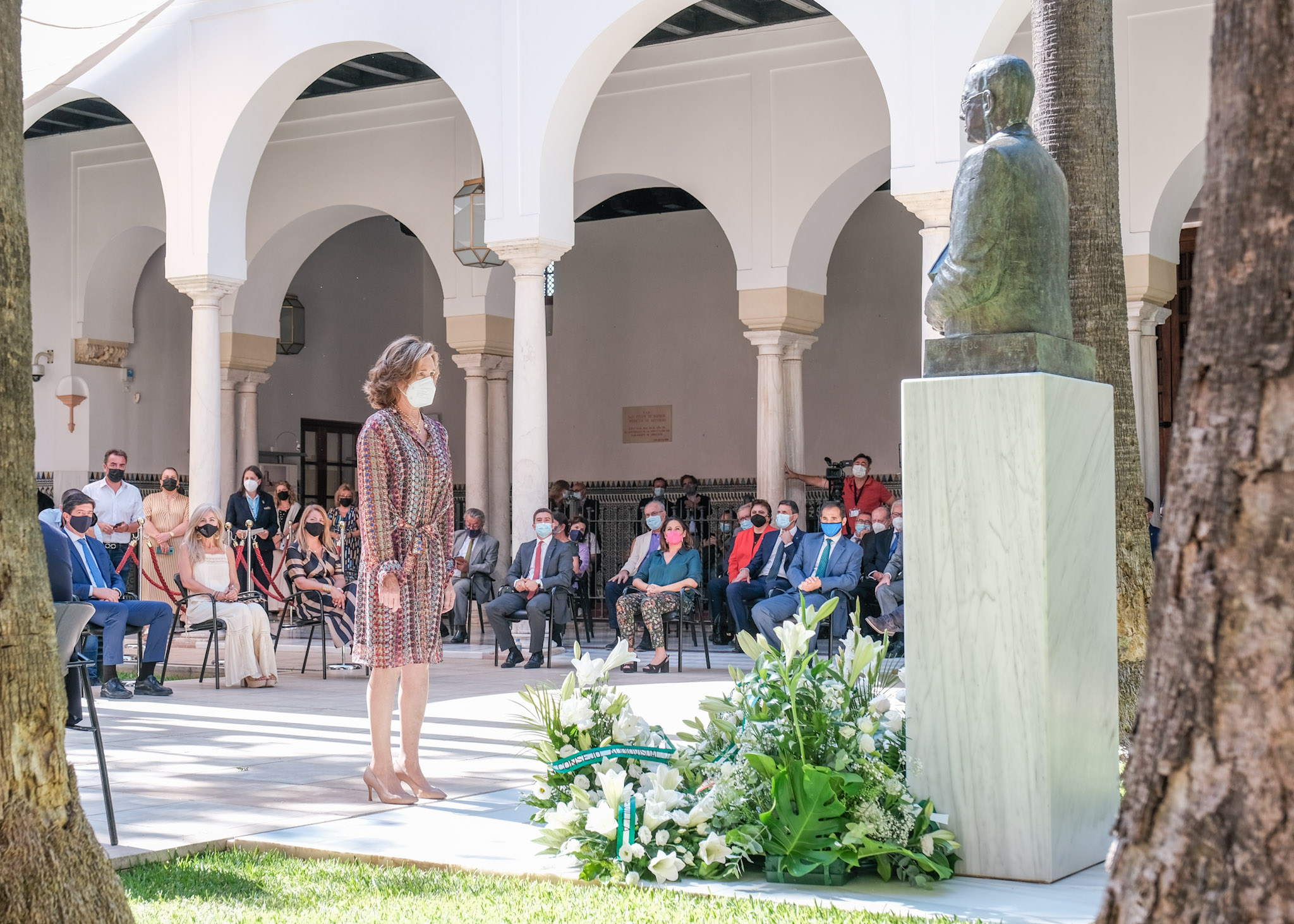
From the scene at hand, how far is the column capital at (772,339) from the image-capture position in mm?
14539

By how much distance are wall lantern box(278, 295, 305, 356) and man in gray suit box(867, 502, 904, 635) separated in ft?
42.4

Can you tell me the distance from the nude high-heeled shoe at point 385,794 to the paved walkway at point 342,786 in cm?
4

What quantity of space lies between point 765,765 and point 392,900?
1.07 metres

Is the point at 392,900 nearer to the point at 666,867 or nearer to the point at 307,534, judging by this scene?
the point at 666,867

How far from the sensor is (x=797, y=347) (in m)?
14.9

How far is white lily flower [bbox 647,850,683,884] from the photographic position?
4035mm

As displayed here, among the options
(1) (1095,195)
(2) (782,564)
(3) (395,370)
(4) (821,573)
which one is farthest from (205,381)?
(1) (1095,195)

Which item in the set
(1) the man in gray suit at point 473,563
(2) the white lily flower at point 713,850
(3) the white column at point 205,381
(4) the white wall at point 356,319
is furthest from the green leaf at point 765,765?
(4) the white wall at point 356,319

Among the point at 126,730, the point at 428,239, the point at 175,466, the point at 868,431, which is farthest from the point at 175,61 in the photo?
the point at 868,431

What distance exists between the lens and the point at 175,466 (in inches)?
758

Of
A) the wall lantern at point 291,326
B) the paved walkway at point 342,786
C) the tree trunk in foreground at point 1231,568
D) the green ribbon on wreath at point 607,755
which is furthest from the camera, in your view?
the wall lantern at point 291,326

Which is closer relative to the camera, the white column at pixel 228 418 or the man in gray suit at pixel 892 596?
the man in gray suit at pixel 892 596

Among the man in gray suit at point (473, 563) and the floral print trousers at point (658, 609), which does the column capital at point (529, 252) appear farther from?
the floral print trousers at point (658, 609)

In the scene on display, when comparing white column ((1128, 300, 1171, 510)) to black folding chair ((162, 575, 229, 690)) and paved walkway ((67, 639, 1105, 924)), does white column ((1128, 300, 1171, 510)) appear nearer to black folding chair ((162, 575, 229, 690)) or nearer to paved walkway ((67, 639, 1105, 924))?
paved walkway ((67, 639, 1105, 924))
